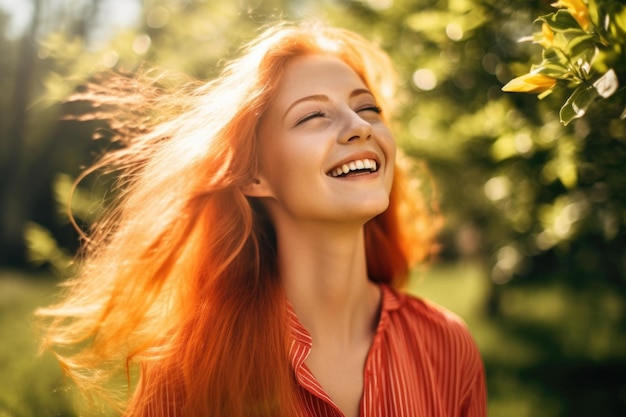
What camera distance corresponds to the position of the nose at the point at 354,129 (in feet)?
6.49

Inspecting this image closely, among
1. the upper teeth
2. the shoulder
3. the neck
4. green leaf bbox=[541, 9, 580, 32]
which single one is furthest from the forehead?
green leaf bbox=[541, 9, 580, 32]

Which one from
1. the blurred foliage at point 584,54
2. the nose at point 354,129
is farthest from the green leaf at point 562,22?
the nose at point 354,129

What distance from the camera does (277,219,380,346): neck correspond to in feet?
7.00

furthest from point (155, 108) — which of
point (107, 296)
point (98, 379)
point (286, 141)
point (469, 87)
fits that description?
point (469, 87)

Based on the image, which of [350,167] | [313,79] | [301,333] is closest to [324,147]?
[350,167]

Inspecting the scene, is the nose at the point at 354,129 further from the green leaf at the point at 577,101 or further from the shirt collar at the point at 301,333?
the green leaf at the point at 577,101

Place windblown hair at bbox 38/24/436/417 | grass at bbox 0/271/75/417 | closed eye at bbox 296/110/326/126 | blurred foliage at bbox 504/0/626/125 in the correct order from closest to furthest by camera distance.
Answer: blurred foliage at bbox 504/0/626/125 < windblown hair at bbox 38/24/436/417 < closed eye at bbox 296/110/326/126 < grass at bbox 0/271/75/417

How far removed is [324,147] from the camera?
6.48 feet

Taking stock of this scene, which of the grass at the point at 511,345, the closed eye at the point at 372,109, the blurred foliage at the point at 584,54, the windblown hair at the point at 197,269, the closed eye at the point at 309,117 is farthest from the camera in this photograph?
the grass at the point at 511,345

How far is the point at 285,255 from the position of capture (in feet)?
7.29

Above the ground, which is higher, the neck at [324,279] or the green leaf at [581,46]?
the green leaf at [581,46]

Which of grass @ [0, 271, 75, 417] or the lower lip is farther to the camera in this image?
grass @ [0, 271, 75, 417]

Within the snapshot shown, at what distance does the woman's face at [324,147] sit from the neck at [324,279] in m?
0.10

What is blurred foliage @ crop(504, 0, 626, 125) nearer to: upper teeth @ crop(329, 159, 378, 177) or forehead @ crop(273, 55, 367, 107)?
upper teeth @ crop(329, 159, 378, 177)
